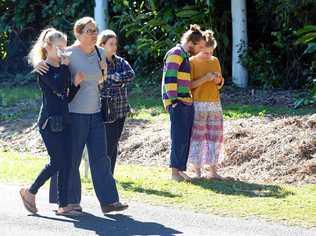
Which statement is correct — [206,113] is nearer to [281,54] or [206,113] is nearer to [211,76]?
[211,76]

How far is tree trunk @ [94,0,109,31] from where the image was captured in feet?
63.2

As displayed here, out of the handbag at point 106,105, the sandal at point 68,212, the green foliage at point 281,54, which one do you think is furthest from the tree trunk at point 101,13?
the sandal at point 68,212

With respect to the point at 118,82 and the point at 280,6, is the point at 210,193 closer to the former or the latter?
the point at 118,82

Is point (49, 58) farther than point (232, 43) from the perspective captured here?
No

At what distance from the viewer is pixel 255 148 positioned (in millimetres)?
12273

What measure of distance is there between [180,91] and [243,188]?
1391 mm

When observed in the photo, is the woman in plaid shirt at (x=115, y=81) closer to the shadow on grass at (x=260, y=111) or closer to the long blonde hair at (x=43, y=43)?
the long blonde hair at (x=43, y=43)

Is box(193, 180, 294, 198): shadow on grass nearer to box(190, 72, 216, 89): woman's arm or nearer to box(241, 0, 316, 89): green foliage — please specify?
box(190, 72, 216, 89): woman's arm

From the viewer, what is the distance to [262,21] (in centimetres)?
1883

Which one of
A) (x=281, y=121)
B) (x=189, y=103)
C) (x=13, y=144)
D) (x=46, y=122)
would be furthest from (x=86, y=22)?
(x=13, y=144)

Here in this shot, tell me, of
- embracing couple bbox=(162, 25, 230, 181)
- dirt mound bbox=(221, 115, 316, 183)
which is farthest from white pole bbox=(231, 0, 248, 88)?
embracing couple bbox=(162, 25, 230, 181)

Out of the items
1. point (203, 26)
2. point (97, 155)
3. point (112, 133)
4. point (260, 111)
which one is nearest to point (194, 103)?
point (112, 133)

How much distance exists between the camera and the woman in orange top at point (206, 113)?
11195 mm

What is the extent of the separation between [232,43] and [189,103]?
26.2 feet
